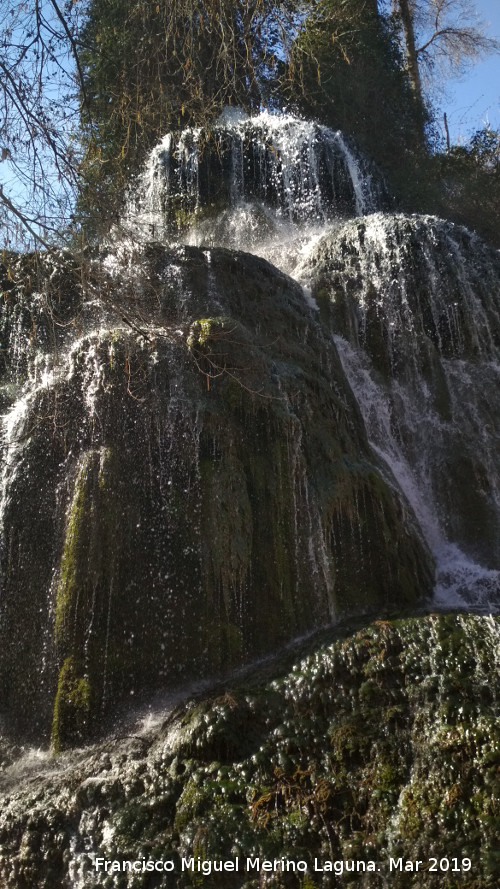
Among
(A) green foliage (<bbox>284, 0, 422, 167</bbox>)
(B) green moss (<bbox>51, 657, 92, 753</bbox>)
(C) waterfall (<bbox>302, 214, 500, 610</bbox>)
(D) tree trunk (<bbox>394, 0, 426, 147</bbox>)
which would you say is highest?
(D) tree trunk (<bbox>394, 0, 426, 147</bbox>)

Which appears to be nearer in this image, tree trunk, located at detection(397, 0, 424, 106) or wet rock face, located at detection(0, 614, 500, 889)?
wet rock face, located at detection(0, 614, 500, 889)

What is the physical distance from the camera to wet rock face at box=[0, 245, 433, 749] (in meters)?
4.68

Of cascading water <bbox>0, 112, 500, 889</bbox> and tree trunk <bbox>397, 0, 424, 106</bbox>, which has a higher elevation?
tree trunk <bbox>397, 0, 424, 106</bbox>

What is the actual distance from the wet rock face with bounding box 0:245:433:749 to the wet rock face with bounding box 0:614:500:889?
0.77 m

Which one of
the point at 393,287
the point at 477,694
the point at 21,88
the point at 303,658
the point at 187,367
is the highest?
the point at 393,287

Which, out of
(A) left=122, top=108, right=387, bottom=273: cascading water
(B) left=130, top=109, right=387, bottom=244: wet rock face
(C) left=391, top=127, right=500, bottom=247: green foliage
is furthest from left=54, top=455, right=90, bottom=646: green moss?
(C) left=391, top=127, right=500, bottom=247: green foliage

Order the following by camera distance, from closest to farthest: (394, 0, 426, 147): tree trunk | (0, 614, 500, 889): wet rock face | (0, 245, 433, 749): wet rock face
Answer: (0, 614, 500, 889): wet rock face < (0, 245, 433, 749): wet rock face < (394, 0, 426, 147): tree trunk

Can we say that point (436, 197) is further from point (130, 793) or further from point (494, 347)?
point (130, 793)

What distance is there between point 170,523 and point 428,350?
3963 millimetres

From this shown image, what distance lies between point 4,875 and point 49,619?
1658 millimetres

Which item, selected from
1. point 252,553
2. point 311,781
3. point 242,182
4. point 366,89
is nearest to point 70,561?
point 252,553

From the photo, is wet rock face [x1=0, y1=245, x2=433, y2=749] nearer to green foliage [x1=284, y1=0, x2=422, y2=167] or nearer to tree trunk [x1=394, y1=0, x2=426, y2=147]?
green foliage [x1=284, y1=0, x2=422, y2=167]

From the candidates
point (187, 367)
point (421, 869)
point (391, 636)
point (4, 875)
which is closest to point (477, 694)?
point (391, 636)

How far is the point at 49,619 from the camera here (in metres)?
4.79
